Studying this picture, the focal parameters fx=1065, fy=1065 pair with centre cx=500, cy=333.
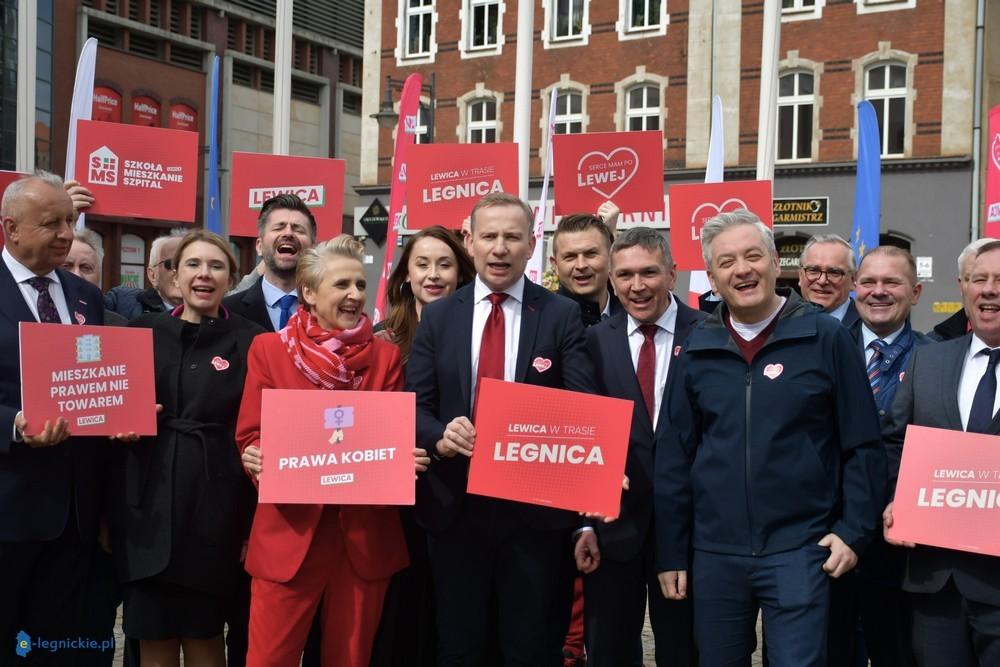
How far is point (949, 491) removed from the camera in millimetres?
4008

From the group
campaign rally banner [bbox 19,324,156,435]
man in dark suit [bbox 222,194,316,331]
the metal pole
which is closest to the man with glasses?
man in dark suit [bbox 222,194,316,331]

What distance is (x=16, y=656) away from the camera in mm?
4625

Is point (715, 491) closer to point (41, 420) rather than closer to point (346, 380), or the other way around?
point (346, 380)

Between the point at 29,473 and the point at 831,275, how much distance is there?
4.38 meters

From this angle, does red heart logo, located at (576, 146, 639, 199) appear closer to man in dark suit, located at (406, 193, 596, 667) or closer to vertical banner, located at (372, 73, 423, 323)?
vertical banner, located at (372, 73, 423, 323)

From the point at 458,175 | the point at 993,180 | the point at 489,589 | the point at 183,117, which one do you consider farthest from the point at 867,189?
the point at 183,117

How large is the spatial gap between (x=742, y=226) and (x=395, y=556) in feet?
6.41

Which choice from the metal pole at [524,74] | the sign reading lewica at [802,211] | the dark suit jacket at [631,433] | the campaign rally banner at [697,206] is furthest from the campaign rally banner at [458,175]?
the sign reading lewica at [802,211]

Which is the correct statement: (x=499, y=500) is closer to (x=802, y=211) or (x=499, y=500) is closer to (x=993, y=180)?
(x=993, y=180)

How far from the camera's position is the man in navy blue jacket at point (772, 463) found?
405 centimetres

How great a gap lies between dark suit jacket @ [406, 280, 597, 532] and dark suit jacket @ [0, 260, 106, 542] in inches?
57.6

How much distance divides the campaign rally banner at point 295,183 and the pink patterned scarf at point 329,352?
4.26 metres

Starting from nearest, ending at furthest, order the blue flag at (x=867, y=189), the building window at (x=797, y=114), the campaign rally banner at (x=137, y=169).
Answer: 1. the campaign rally banner at (x=137, y=169)
2. the blue flag at (x=867, y=189)
3. the building window at (x=797, y=114)

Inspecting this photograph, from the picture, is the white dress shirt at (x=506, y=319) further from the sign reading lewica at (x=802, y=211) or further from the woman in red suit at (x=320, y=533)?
the sign reading lewica at (x=802, y=211)
